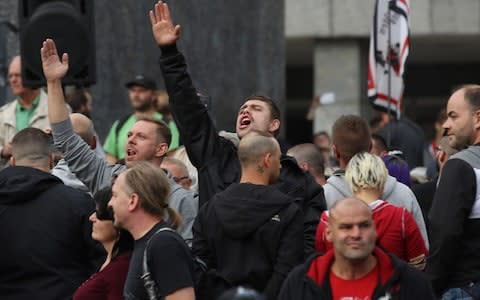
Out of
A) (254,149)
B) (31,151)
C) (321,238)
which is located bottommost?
(321,238)

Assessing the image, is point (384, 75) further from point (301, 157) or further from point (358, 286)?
point (358, 286)

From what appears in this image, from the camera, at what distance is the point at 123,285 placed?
832 centimetres

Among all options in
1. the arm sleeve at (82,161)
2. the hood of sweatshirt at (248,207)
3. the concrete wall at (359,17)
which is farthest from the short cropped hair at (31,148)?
the concrete wall at (359,17)

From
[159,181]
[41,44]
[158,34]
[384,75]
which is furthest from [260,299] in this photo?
[384,75]

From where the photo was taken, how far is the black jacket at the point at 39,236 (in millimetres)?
9531

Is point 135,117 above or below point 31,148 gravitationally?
below

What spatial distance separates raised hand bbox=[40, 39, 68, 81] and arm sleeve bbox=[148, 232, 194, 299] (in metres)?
3.01

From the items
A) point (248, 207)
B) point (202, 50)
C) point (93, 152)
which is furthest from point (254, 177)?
point (202, 50)

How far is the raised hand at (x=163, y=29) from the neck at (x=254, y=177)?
4.34ft

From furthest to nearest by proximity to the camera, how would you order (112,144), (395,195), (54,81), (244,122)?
(112,144)
(54,81)
(244,122)
(395,195)

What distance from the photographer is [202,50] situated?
643 inches

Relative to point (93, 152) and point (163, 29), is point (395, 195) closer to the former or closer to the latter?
point (163, 29)

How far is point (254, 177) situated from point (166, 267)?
0.93m

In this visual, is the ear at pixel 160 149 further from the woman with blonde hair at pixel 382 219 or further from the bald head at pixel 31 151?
the woman with blonde hair at pixel 382 219
